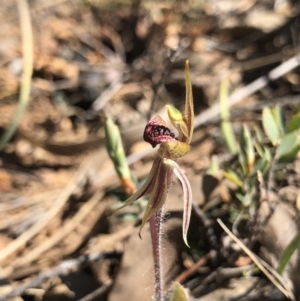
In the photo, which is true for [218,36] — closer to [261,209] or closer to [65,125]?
[65,125]

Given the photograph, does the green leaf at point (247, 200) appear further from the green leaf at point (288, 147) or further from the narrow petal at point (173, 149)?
the narrow petal at point (173, 149)

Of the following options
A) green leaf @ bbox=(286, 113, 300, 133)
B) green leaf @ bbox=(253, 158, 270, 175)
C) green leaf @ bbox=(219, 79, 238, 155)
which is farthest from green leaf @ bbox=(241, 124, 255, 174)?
green leaf @ bbox=(219, 79, 238, 155)

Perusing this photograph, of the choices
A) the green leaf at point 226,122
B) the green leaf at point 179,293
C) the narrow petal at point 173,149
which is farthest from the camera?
the green leaf at point 226,122

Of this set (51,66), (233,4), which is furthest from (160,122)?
(233,4)

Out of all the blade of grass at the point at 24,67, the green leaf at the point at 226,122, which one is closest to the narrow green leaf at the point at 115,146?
the green leaf at the point at 226,122

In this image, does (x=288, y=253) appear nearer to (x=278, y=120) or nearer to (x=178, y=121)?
(x=278, y=120)

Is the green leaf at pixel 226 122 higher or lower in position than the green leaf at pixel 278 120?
higher

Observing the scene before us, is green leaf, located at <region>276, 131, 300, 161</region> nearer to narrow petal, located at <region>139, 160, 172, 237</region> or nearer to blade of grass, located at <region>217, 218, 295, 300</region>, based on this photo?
blade of grass, located at <region>217, 218, 295, 300</region>
